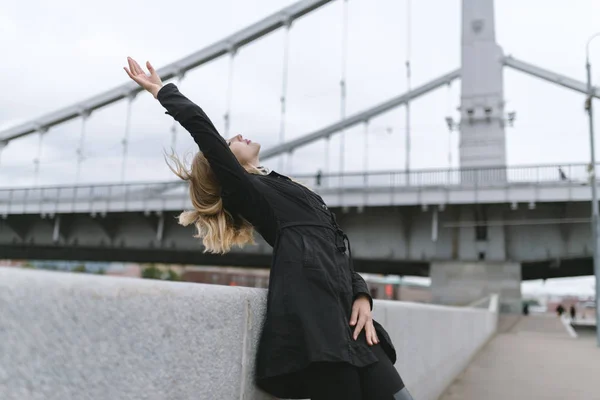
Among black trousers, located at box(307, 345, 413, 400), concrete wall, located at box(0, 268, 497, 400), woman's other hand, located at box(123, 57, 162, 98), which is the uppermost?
woman's other hand, located at box(123, 57, 162, 98)

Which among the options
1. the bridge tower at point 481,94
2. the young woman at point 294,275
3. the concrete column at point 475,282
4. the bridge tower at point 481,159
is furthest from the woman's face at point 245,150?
the concrete column at point 475,282

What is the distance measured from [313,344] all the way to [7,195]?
33.9m

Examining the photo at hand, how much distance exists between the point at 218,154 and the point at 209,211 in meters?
0.35

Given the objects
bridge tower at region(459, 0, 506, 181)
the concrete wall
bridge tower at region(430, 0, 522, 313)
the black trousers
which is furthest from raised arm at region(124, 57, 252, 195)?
bridge tower at region(459, 0, 506, 181)

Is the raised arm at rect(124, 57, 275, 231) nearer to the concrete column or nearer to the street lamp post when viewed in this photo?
the street lamp post

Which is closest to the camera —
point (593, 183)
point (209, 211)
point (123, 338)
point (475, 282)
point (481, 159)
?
point (123, 338)

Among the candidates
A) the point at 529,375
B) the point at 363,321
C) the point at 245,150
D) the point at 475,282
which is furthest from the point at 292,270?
the point at 475,282

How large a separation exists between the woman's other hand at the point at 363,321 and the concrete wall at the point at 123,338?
35 centimetres

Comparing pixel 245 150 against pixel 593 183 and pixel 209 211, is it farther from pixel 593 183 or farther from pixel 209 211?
pixel 593 183

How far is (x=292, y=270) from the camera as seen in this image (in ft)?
6.36

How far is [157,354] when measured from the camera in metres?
1.42

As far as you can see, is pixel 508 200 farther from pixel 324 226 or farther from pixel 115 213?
pixel 324 226

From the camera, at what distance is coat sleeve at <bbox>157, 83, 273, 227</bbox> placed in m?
1.99

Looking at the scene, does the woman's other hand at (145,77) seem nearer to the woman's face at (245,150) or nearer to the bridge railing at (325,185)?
the woman's face at (245,150)
